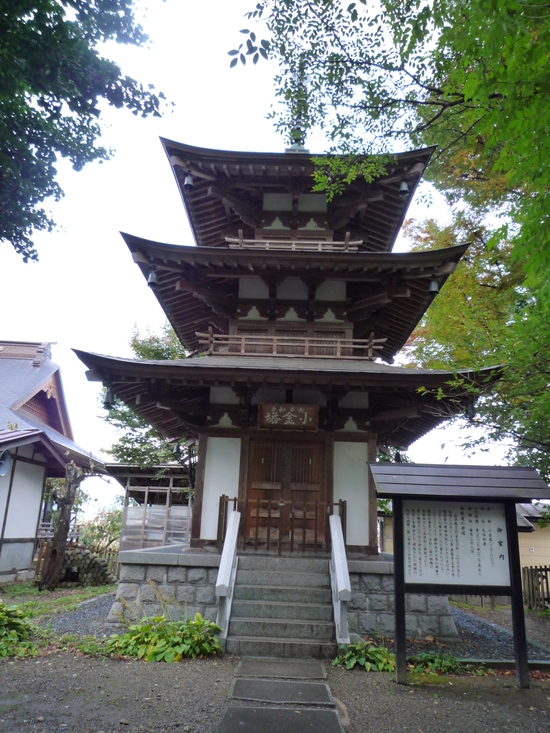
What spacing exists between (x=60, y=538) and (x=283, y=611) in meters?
9.69

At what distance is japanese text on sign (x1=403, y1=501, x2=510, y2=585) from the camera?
5.58 meters

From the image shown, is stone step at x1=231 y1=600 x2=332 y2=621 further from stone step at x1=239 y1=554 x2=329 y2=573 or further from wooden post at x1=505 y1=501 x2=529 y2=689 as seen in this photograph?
wooden post at x1=505 y1=501 x2=529 y2=689

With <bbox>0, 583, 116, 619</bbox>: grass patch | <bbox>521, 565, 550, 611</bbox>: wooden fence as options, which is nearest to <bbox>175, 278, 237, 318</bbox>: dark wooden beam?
<bbox>0, 583, 116, 619</bbox>: grass patch

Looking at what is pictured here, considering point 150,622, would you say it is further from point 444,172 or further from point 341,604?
point 444,172

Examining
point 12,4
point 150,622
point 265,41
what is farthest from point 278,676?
point 12,4

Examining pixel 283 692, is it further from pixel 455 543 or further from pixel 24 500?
pixel 24 500

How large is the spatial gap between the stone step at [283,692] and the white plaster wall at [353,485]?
3573 mm

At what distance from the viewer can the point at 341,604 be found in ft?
20.8

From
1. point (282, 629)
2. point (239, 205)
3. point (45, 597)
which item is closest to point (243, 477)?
point (282, 629)

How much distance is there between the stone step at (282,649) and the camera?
6164mm

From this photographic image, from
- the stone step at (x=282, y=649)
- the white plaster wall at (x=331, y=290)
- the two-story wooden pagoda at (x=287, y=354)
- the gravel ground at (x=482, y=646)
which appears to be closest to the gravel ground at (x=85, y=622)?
the two-story wooden pagoda at (x=287, y=354)

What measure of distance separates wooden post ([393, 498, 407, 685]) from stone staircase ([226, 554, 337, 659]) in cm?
109

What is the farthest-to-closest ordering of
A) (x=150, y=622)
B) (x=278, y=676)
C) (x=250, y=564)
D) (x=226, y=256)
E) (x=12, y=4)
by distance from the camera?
(x=226, y=256) < (x=250, y=564) < (x=150, y=622) < (x=12, y=4) < (x=278, y=676)

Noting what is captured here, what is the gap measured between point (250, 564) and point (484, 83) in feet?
22.9
